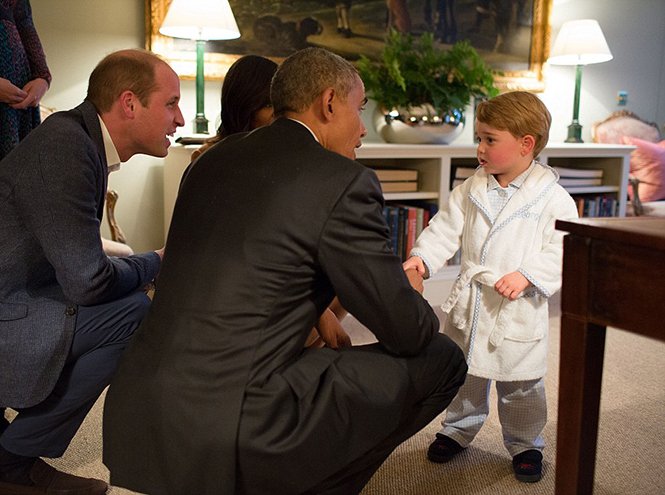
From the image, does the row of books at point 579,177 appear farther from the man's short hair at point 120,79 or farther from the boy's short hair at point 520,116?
the man's short hair at point 120,79

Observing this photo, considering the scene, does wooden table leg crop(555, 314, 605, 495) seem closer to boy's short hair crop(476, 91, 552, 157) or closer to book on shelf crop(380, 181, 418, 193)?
boy's short hair crop(476, 91, 552, 157)

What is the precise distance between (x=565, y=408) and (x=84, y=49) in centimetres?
288

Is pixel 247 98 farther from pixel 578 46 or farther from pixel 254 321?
pixel 578 46

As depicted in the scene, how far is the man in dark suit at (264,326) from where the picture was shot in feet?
4.14

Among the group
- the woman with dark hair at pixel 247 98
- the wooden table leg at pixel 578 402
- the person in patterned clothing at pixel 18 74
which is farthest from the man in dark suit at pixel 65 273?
the wooden table leg at pixel 578 402

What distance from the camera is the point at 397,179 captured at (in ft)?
12.0

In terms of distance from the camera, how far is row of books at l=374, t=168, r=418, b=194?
3.61 meters

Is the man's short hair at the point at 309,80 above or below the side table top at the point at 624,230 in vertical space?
above

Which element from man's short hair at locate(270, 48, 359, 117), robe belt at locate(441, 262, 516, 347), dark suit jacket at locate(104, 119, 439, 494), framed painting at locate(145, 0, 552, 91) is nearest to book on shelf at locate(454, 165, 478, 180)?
framed painting at locate(145, 0, 552, 91)

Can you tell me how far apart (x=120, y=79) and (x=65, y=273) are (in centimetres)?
50

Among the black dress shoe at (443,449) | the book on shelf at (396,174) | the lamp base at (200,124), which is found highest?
the lamp base at (200,124)

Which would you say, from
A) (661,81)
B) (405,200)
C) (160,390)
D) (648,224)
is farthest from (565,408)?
(661,81)

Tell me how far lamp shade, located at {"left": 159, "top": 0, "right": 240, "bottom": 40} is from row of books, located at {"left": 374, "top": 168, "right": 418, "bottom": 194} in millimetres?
972

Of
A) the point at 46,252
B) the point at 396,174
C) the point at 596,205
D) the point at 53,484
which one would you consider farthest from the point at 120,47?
the point at 596,205
